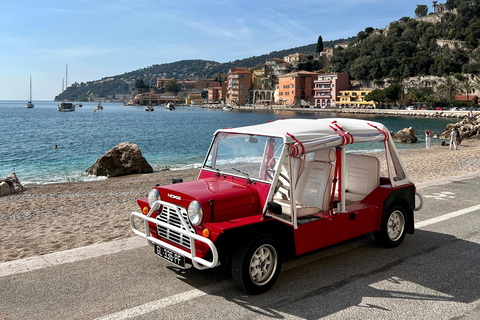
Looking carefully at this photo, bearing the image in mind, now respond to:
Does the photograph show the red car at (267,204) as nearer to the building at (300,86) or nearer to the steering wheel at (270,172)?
the steering wheel at (270,172)

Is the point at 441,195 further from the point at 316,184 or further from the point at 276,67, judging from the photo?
the point at 276,67

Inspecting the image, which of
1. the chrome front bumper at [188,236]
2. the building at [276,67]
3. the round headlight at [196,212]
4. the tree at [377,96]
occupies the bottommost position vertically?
the chrome front bumper at [188,236]

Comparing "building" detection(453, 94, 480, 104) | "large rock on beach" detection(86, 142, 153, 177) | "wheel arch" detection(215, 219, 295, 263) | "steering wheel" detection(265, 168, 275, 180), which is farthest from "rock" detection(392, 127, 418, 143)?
"building" detection(453, 94, 480, 104)

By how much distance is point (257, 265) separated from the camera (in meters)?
5.09

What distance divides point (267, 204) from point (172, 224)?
1.27 metres

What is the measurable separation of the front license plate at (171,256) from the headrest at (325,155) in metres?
2.45

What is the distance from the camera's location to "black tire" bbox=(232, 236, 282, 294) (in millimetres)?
4875

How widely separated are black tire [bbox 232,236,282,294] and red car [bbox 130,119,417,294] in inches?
0.5

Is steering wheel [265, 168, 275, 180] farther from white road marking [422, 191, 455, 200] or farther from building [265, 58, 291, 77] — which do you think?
building [265, 58, 291, 77]

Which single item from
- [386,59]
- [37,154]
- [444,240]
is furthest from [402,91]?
[444,240]

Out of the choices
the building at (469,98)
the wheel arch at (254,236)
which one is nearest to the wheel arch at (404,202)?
the wheel arch at (254,236)

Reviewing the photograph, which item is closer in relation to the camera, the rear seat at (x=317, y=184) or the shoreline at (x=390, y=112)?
the rear seat at (x=317, y=184)

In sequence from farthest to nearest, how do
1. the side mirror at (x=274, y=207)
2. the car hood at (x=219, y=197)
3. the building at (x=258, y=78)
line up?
the building at (x=258, y=78) < the car hood at (x=219, y=197) < the side mirror at (x=274, y=207)

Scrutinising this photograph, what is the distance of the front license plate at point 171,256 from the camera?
16.9 ft
